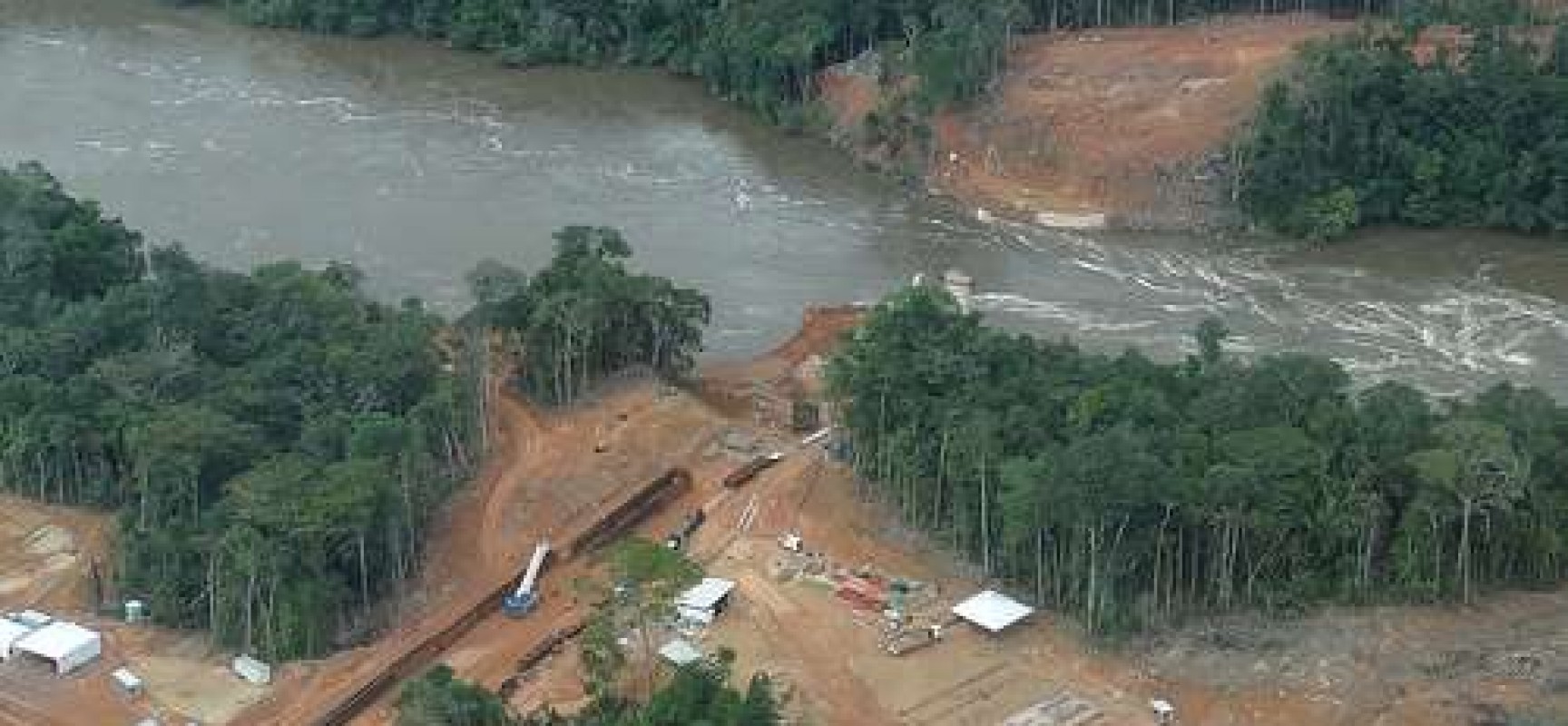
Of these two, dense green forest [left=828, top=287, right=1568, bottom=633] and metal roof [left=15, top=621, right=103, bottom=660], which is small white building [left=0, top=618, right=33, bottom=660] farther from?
dense green forest [left=828, top=287, right=1568, bottom=633]

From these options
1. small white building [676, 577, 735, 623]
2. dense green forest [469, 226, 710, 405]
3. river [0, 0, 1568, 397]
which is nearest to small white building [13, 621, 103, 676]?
small white building [676, 577, 735, 623]

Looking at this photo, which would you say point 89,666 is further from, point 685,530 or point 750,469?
point 750,469

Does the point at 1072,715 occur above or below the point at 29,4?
below

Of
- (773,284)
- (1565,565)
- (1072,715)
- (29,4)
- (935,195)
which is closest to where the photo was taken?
(1072,715)

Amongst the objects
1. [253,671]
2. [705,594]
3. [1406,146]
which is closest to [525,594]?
[705,594]

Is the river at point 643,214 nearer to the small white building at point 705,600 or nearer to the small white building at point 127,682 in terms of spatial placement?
the small white building at point 705,600

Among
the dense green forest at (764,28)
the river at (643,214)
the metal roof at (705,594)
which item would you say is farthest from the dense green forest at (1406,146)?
the metal roof at (705,594)

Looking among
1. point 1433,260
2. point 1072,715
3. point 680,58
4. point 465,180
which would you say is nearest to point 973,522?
point 1072,715

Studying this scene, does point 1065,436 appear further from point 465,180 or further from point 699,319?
point 465,180
